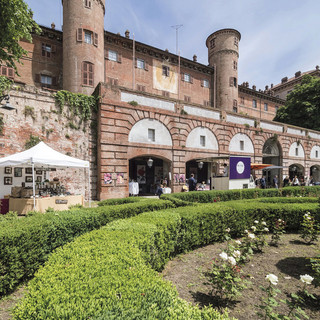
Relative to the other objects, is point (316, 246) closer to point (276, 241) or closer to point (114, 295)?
point (276, 241)

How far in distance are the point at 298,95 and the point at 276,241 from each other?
37.5m

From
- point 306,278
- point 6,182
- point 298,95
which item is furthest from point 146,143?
point 298,95

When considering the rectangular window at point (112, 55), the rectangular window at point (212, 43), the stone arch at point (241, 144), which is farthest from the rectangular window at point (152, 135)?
the rectangular window at point (212, 43)

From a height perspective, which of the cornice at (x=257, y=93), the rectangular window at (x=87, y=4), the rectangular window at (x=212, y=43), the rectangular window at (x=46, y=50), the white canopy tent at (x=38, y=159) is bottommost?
the white canopy tent at (x=38, y=159)

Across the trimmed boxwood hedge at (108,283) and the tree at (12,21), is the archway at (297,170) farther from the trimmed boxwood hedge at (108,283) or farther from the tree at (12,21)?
the tree at (12,21)

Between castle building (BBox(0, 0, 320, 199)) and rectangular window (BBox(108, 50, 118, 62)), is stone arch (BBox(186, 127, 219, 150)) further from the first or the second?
rectangular window (BBox(108, 50, 118, 62))

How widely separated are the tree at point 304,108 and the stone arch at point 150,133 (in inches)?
1097

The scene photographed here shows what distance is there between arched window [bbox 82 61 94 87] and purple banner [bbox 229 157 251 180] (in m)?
14.7

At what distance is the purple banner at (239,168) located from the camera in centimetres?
1407

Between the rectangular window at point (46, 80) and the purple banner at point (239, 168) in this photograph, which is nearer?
the purple banner at point (239, 168)

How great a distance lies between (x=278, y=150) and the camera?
84.3ft

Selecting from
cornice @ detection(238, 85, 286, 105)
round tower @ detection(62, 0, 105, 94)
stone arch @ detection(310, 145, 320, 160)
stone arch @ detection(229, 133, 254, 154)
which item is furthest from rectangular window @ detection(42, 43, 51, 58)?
stone arch @ detection(310, 145, 320, 160)

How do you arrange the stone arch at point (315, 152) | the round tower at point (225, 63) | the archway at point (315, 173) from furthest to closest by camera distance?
the archway at point (315, 173), the stone arch at point (315, 152), the round tower at point (225, 63)

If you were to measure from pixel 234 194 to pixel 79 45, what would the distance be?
18.9m
